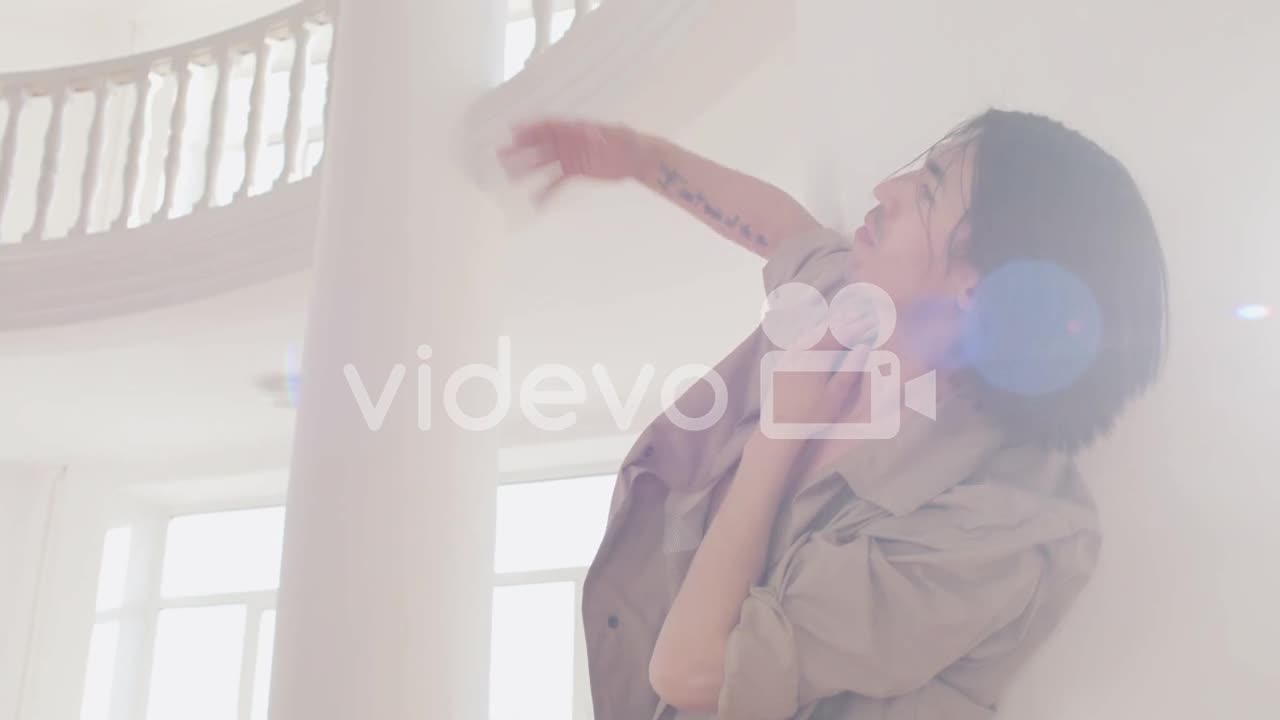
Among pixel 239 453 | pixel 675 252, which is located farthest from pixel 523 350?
pixel 239 453

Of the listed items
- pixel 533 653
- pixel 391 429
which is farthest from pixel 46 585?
pixel 391 429

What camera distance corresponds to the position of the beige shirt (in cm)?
91

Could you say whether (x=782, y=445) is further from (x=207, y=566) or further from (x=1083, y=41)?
(x=207, y=566)

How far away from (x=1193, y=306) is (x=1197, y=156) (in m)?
0.13

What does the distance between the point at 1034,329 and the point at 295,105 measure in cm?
316

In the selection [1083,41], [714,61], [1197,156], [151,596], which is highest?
[714,61]

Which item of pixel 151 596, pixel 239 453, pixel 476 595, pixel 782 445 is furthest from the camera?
pixel 151 596

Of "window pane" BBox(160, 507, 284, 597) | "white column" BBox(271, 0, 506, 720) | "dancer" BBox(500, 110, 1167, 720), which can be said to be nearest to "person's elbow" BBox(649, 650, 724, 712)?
"dancer" BBox(500, 110, 1167, 720)

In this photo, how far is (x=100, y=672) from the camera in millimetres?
5895

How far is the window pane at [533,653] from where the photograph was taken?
18.6 ft

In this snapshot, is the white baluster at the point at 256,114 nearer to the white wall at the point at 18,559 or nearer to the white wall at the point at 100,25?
the white wall at the point at 100,25

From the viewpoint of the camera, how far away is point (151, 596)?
6.29m

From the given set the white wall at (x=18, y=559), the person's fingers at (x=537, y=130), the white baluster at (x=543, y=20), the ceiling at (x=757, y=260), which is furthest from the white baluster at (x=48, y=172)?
the person's fingers at (x=537, y=130)
